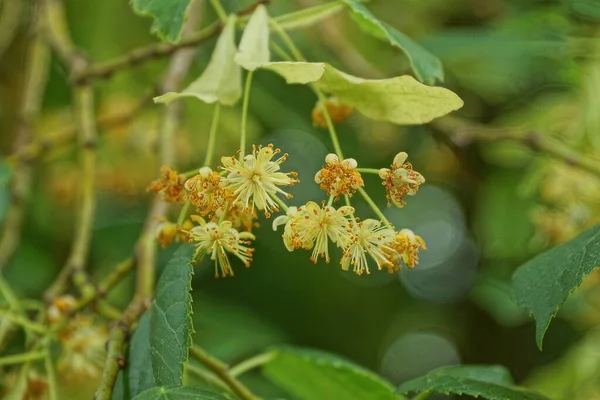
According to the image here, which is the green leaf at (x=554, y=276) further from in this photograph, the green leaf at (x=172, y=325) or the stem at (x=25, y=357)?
the stem at (x=25, y=357)

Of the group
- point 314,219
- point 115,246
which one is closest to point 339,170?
point 314,219

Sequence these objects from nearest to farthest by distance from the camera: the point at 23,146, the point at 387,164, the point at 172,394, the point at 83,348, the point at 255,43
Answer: the point at 172,394 < the point at 255,43 < the point at 83,348 < the point at 23,146 < the point at 387,164

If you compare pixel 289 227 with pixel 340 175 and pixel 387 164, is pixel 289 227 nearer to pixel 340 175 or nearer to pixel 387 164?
pixel 340 175

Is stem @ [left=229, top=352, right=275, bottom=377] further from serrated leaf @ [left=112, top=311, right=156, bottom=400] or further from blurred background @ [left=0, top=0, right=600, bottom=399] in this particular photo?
blurred background @ [left=0, top=0, right=600, bottom=399]

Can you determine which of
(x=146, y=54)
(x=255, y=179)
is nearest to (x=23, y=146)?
(x=146, y=54)

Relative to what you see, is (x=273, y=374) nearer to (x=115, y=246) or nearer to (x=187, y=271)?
(x=187, y=271)

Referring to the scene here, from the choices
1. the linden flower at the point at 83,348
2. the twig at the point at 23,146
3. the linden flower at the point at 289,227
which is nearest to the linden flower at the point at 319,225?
the linden flower at the point at 289,227

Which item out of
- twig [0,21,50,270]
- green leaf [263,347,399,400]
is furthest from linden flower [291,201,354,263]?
twig [0,21,50,270]
